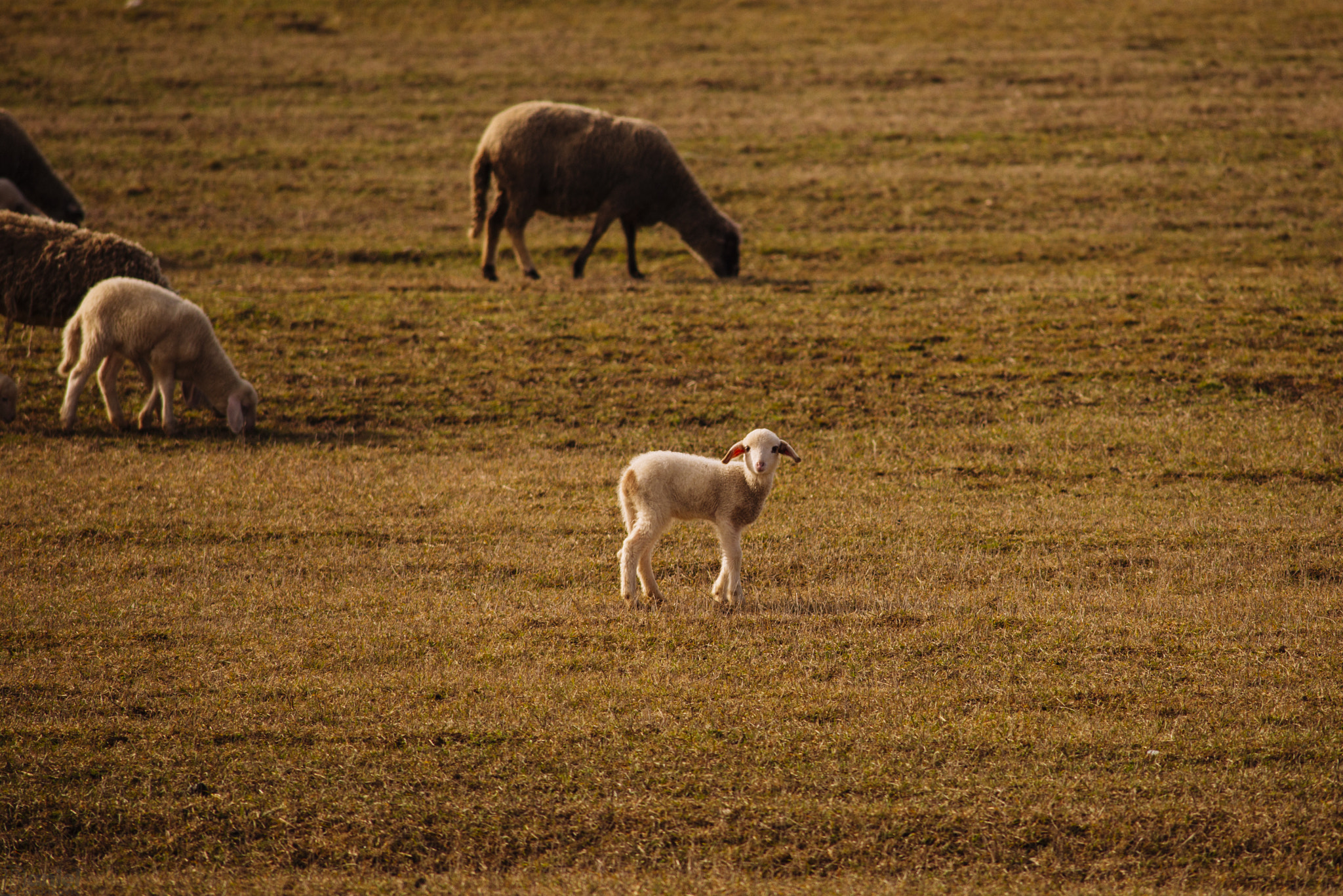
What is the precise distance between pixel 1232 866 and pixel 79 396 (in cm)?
1313

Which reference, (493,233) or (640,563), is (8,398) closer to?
(493,233)

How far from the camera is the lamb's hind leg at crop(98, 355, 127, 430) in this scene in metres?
14.2

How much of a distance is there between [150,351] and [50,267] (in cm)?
230

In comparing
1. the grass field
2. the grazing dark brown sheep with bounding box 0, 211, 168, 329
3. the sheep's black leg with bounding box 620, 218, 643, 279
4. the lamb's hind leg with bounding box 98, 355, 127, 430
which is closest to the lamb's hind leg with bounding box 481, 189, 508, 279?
the grass field

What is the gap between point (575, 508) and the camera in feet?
39.0

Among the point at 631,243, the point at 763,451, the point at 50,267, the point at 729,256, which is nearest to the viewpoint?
the point at 763,451

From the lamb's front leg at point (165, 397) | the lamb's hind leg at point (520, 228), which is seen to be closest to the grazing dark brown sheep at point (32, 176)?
the lamb's hind leg at point (520, 228)

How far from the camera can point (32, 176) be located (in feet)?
71.7

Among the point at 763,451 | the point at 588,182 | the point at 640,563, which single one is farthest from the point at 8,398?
the point at 763,451

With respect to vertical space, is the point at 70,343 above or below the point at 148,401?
above

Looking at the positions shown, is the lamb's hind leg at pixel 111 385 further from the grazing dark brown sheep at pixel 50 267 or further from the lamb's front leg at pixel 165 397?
the grazing dark brown sheep at pixel 50 267

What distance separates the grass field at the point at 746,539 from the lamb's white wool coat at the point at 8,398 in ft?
0.49

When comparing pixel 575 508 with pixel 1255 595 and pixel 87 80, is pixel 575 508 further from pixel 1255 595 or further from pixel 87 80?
pixel 87 80

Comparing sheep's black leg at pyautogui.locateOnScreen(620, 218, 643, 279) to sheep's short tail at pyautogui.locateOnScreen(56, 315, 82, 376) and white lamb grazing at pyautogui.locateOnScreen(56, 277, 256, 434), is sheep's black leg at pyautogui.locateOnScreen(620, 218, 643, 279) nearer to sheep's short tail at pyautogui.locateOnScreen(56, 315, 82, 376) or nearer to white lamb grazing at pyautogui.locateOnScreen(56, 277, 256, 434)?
white lamb grazing at pyautogui.locateOnScreen(56, 277, 256, 434)
